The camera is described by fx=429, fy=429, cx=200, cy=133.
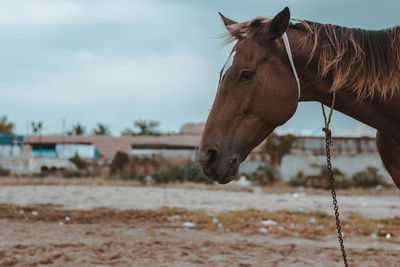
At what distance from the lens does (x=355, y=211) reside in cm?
1048

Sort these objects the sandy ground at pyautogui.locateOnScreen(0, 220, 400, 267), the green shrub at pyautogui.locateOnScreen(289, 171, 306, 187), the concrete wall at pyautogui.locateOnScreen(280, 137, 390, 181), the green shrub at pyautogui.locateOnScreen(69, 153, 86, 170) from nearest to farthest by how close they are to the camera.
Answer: the sandy ground at pyautogui.locateOnScreen(0, 220, 400, 267) → the green shrub at pyautogui.locateOnScreen(289, 171, 306, 187) → the concrete wall at pyautogui.locateOnScreen(280, 137, 390, 181) → the green shrub at pyautogui.locateOnScreen(69, 153, 86, 170)

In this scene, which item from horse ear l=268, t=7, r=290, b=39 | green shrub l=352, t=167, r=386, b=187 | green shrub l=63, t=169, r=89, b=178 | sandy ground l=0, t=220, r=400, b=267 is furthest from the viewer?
green shrub l=63, t=169, r=89, b=178

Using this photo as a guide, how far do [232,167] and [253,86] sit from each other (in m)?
0.47

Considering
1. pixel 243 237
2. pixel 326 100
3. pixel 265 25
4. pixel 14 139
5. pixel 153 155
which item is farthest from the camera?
pixel 14 139

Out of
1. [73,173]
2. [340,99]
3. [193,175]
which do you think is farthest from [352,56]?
[73,173]

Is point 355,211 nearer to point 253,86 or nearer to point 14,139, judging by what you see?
point 253,86

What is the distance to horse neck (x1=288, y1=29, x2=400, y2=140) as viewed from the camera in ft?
8.30

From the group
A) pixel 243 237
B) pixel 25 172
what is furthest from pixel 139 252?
pixel 25 172

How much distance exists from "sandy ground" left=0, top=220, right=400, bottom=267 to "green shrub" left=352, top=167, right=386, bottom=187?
14642 millimetres

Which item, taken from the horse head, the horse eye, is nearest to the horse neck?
the horse head

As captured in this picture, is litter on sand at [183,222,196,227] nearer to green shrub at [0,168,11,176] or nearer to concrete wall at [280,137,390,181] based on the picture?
concrete wall at [280,137,390,181]

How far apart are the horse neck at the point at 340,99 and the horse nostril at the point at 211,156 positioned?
2.29 ft

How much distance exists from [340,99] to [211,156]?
0.91m

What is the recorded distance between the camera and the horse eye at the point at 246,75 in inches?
95.6
